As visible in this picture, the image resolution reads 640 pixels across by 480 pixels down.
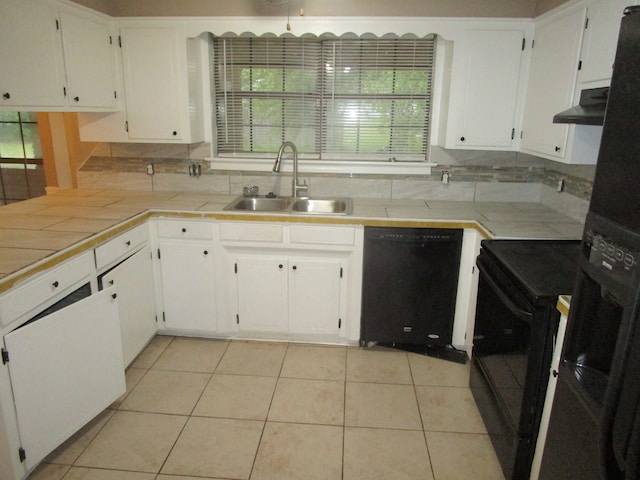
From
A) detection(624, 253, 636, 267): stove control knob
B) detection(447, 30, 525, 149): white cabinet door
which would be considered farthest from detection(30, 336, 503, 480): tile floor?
detection(447, 30, 525, 149): white cabinet door

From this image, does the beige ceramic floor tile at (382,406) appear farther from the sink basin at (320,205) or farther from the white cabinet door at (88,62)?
the white cabinet door at (88,62)

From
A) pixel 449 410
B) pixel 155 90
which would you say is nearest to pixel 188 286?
pixel 155 90

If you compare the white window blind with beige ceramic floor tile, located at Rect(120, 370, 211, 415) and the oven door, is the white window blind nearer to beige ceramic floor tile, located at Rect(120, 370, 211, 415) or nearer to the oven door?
the oven door

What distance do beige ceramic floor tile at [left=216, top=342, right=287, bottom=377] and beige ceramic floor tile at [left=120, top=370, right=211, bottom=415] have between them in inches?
6.6

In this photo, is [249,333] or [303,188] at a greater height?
[303,188]

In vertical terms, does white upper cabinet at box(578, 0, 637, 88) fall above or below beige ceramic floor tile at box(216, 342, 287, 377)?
above

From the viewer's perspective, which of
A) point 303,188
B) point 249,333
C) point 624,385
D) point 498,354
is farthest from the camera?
point 303,188

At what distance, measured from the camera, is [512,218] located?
106 inches

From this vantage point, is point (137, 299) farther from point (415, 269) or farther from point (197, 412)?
point (415, 269)

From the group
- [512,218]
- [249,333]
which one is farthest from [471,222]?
[249,333]

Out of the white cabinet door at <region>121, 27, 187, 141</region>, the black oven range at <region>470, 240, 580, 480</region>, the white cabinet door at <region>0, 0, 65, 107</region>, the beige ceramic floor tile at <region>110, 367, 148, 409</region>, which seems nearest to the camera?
the black oven range at <region>470, 240, 580, 480</region>

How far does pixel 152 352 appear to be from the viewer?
2844 millimetres

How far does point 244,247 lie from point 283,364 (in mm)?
766

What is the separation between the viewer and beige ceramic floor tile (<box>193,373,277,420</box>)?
229 cm
